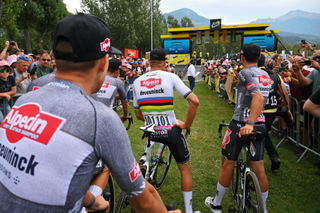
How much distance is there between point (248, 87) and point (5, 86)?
5.38 m

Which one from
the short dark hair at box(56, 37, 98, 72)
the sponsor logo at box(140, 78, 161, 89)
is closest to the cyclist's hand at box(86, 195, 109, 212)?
the short dark hair at box(56, 37, 98, 72)

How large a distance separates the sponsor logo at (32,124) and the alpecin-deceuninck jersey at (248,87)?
106 inches

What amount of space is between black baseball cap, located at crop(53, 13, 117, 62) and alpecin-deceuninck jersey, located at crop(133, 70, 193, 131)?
206 centimetres

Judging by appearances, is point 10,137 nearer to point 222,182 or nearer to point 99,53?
point 99,53

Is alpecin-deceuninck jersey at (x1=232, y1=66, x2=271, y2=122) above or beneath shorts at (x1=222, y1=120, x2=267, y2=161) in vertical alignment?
above

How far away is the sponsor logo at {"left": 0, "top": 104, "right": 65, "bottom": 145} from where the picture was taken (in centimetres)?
101

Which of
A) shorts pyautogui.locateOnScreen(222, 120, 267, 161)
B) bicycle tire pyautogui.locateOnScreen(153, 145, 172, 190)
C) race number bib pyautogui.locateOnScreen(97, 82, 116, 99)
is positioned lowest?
bicycle tire pyautogui.locateOnScreen(153, 145, 172, 190)

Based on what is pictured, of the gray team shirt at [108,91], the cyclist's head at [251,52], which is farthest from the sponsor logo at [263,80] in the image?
the gray team shirt at [108,91]

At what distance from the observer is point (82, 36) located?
109 centimetres

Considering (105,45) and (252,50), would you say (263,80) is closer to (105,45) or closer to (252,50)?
(252,50)

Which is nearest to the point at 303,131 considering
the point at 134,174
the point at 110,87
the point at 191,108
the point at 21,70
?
the point at 191,108

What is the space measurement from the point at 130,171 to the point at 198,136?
21.4 ft

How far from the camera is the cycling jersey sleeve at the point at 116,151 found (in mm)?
1054

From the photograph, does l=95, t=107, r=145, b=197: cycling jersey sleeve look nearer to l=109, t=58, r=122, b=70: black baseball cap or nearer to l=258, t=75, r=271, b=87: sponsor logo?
l=258, t=75, r=271, b=87: sponsor logo
